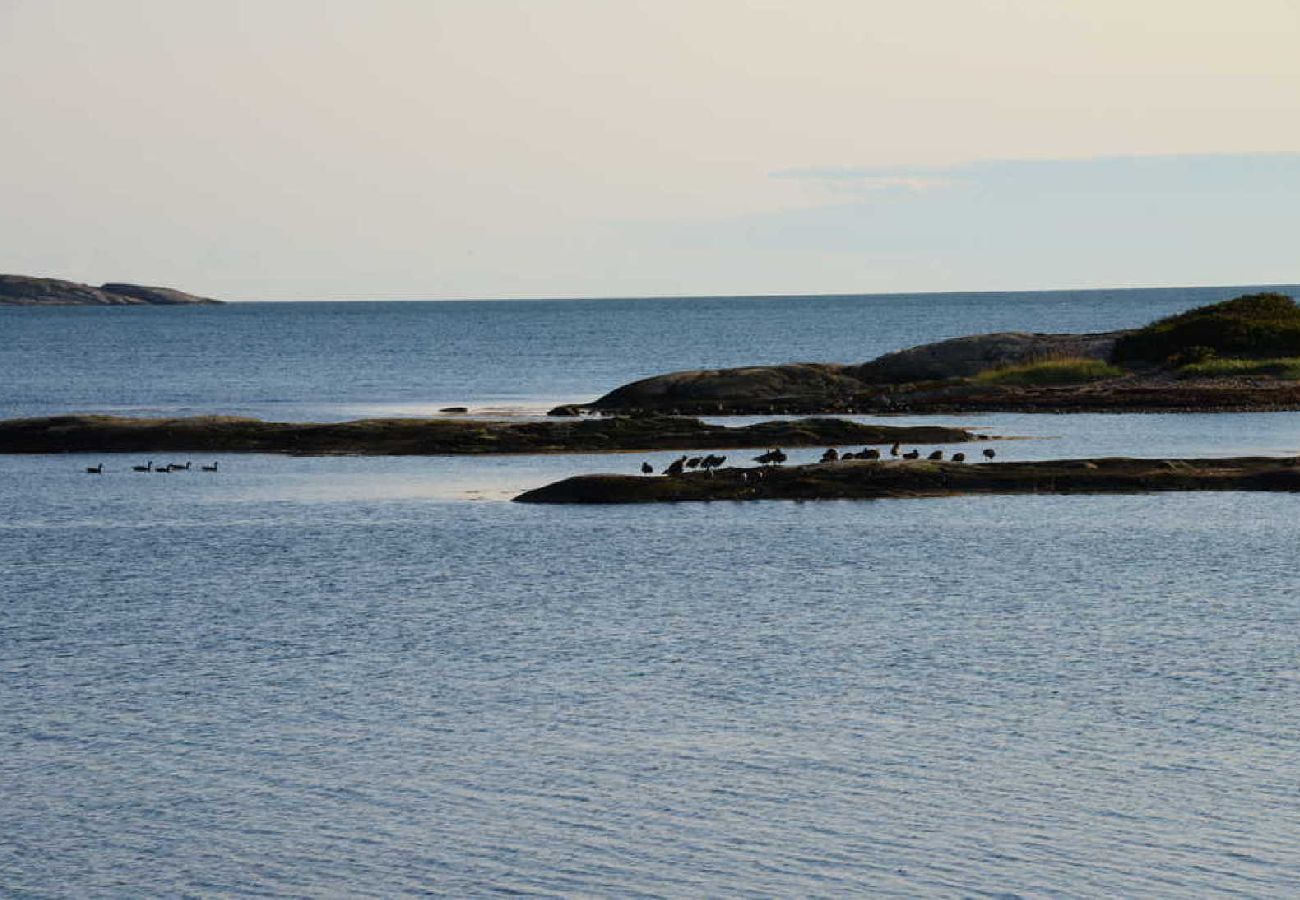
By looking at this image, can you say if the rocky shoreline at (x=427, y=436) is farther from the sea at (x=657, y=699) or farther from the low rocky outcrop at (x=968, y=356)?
the low rocky outcrop at (x=968, y=356)

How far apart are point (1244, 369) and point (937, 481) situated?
38.4m

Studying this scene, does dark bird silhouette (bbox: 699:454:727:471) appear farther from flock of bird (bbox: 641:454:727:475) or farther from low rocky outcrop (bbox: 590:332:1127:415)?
low rocky outcrop (bbox: 590:332:1127:415)

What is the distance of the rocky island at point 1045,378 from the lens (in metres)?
78.8

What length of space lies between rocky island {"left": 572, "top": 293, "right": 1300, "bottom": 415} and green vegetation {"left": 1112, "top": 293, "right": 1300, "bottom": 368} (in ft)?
0.15

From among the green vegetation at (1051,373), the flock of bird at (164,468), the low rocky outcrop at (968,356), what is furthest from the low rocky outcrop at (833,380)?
the flock of bird at (164,468)

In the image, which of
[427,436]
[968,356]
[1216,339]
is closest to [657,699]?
[427,436]

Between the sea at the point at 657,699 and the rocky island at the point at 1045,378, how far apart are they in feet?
98.5

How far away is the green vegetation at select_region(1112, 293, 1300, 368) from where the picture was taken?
86.9m

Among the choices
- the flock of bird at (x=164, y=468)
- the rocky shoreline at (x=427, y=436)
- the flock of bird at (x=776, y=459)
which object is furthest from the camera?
the rocky shoreline at (x=427, y=436)

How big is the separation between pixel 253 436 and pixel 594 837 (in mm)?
52954

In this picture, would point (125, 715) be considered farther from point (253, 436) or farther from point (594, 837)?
point (253, 436)

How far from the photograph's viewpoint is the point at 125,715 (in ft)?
81.1

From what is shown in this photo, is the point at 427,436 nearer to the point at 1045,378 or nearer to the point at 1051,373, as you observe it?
the point at 1045,378

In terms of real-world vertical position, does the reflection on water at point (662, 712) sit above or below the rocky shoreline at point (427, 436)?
below
